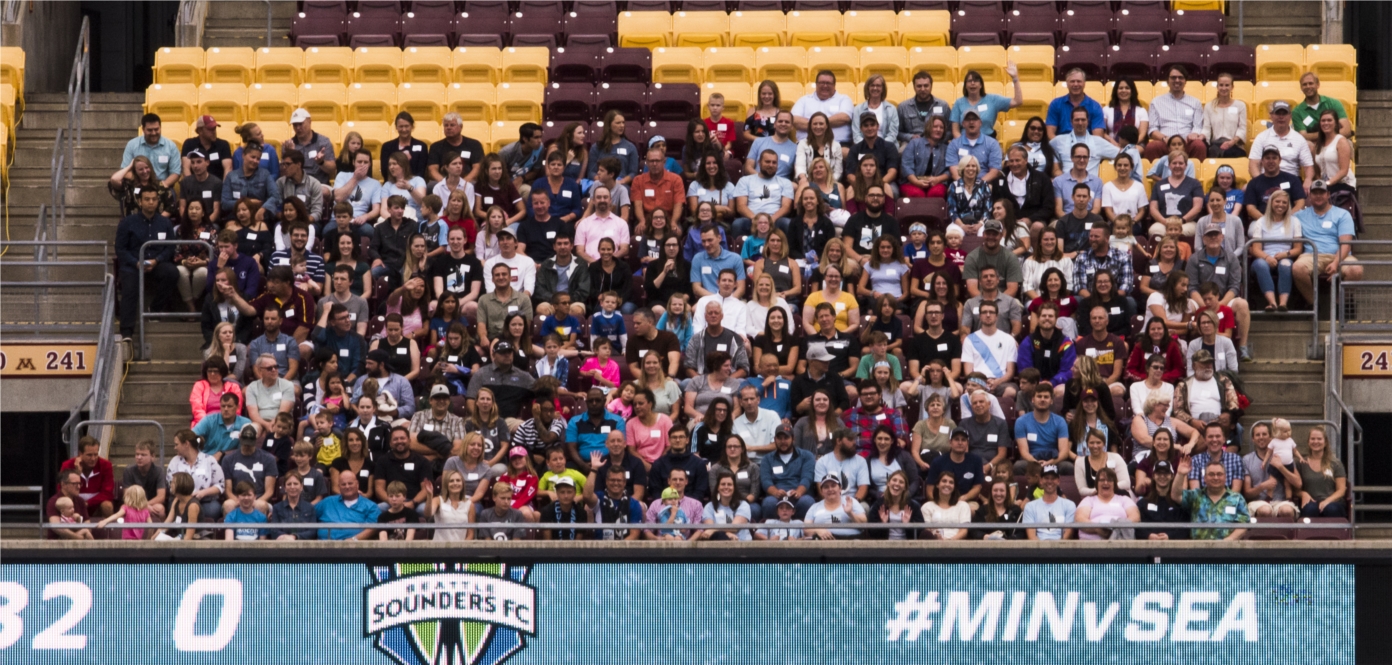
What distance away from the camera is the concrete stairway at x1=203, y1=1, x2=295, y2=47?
73.5ft

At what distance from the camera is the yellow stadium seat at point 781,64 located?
20531mm

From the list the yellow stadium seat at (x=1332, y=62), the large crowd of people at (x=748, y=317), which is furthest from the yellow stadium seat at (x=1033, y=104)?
the yellow stadium seat at (x=1332, y=62)

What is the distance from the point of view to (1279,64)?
20.1m

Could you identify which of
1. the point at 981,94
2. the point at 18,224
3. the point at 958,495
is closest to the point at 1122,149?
the point at 981,94

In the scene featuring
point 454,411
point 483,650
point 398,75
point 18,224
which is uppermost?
point 398,75

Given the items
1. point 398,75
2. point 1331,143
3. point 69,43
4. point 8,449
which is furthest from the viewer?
point 69,43

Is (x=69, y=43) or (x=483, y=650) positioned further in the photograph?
(x=69, y=43)

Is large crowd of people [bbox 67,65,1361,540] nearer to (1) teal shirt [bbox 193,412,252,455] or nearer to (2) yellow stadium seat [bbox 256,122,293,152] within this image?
(1) teal shirt [bbox 193,412,252,455]

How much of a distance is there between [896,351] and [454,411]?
3.40m

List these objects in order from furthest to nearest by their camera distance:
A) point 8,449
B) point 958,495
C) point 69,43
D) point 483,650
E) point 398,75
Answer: point 69,43, point 398,75, point 8,449, point 958,495, point 483,650

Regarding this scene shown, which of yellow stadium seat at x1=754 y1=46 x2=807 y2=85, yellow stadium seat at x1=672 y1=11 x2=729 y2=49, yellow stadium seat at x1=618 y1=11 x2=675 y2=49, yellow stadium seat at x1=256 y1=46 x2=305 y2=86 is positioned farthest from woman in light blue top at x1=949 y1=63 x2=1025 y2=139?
yellow stadium seat at x1=256 y1=46 x2=305 y2=86

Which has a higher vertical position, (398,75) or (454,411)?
(398,75)

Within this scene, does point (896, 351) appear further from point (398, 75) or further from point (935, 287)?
point (398, 75)

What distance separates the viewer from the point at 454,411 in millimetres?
15883
